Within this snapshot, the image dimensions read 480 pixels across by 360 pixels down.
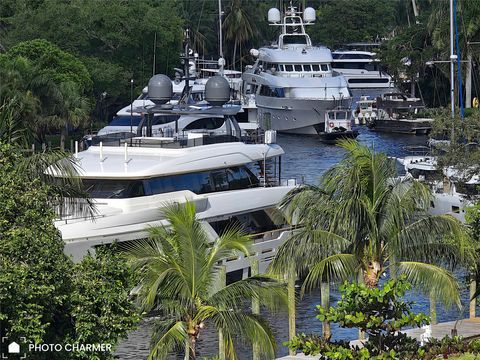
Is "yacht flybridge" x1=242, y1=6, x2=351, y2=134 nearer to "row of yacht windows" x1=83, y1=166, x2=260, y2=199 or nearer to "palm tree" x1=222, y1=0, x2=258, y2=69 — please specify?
"palm tree" x1=222, y1=0, x2=258, y2=69

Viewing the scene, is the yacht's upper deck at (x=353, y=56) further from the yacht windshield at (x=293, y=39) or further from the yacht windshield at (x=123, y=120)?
the yacht windshield at (x=123, y=120)

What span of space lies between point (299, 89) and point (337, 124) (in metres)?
4.04

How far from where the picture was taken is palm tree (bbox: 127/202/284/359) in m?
22.6

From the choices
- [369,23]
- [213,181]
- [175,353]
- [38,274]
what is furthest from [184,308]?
[369,23]

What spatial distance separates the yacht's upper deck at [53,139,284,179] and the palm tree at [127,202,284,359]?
43.0 ft

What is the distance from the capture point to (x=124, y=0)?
89.1m

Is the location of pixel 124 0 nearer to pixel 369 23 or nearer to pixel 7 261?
pixel 369 23

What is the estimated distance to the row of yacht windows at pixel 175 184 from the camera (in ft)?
120

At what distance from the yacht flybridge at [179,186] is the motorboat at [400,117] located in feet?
158

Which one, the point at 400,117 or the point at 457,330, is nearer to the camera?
the point at 457,330

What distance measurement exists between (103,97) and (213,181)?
141 feet

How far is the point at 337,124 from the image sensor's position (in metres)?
85.9

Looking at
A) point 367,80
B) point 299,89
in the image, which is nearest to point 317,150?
point 299,89

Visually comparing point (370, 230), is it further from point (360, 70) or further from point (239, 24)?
point (360, 70)
